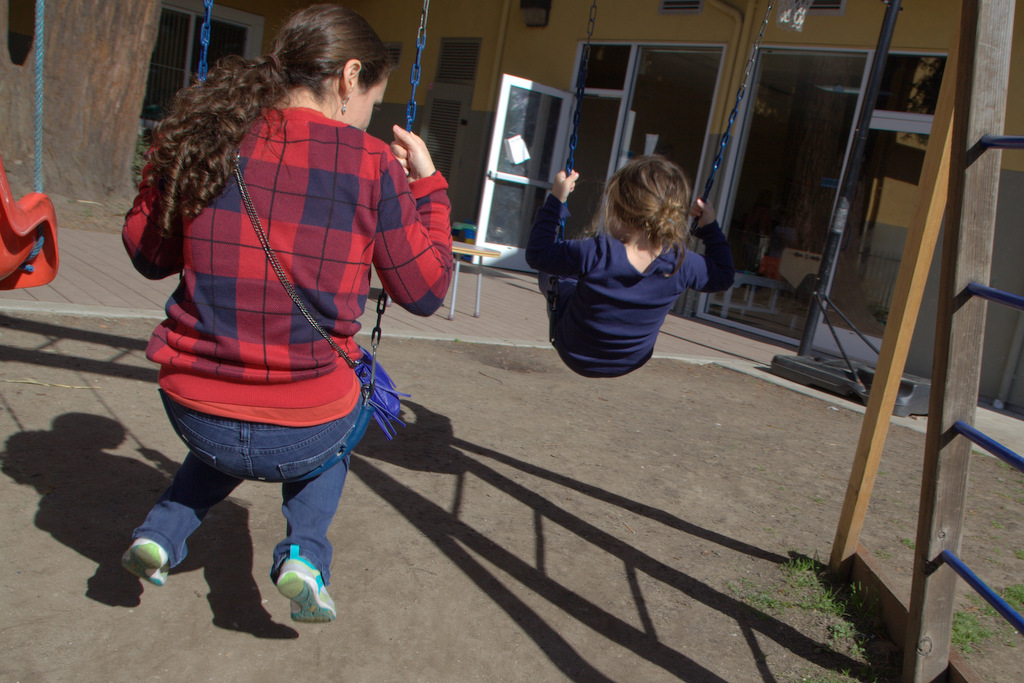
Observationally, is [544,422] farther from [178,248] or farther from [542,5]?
[542,5]

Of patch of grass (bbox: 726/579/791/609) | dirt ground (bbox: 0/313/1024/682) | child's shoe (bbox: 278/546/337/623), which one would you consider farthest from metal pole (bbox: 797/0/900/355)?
child's shoe (bbox: 278/546/337/623)

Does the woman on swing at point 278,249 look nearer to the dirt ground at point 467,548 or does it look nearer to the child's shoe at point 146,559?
the child's shoe at point 146,559

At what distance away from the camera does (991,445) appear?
2.07 meters

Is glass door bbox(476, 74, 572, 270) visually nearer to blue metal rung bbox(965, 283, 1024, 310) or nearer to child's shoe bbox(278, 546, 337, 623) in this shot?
blue metal rung bbox(965, 283, 1024, 310)

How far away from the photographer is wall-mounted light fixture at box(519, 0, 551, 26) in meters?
11.4

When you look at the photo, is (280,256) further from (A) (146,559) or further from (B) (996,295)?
(B) (996,295)

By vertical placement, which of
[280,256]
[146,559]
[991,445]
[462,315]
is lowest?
[462,315]

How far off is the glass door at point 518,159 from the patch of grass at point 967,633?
828 cm

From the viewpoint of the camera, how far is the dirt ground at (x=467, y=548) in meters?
2.28

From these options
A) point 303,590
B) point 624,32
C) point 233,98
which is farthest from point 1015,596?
point 624,32

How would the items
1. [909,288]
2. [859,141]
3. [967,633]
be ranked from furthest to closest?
[859,141] < [967,633] < [909,288]

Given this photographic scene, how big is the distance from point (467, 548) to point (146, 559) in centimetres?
130

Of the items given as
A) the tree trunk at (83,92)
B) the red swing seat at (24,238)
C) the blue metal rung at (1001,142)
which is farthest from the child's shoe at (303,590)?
the tree trunk at (83,92)

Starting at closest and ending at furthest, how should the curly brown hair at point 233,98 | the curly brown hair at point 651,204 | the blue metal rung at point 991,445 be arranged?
the curly brown hair at point 233,98 → the blue metal rung at point 991,445 → the curly brown hair at point 651,204
